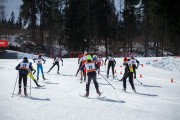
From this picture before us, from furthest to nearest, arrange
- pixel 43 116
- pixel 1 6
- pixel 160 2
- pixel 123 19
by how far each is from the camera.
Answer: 1. pixel 123 19
2. pixel 1 6
3. pixel 160 2
4. pixel 43 116

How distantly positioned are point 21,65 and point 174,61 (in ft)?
67.8

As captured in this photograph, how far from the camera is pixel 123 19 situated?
56594 millimetres

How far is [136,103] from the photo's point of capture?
35.6 ft

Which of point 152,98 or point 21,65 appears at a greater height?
point 21,65

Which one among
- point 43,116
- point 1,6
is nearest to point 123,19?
point 1,6

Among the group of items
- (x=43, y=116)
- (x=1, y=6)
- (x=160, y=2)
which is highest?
(x=1, y=6)

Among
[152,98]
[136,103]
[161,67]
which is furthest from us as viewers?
[161,67]

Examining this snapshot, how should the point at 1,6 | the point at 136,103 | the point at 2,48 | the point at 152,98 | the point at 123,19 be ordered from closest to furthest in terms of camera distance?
the point at 136,103, the point at 152,98, the point at 2,48, the point at 1,6, the point at 123,19

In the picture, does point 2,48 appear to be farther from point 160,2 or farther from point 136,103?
point 136,103

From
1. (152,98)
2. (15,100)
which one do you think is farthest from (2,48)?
(152,98)

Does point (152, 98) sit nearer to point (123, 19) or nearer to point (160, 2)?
point (160, 2)

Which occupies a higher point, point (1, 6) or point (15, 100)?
point (1, 6)

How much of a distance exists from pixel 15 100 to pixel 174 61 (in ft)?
70.7

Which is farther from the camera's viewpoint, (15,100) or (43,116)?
(15,100)
